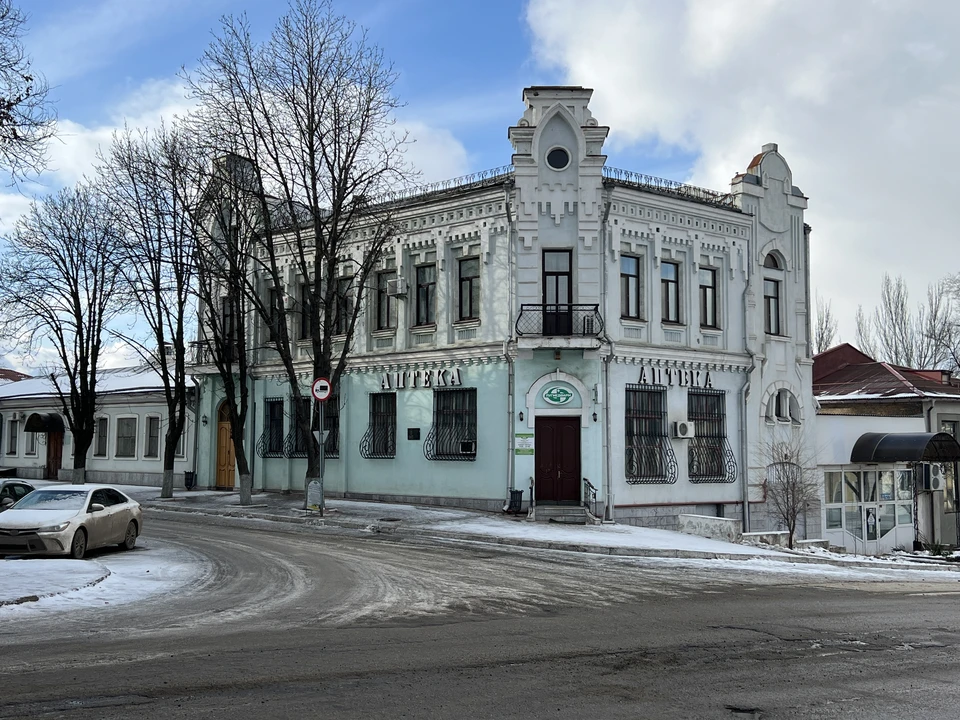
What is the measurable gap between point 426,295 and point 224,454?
1110 centimetres

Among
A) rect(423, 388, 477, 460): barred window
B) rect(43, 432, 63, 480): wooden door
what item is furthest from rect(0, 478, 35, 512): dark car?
rect(43, 432, 63, 480): wooden door

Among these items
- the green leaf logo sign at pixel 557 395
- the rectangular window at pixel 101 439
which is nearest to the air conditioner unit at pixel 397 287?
the green leaf logo sign at pixel 557 395

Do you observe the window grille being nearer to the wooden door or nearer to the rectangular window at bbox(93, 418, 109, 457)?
the rectangular window at bbox(93, 418, 109, 457)

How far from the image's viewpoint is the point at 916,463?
105 feet

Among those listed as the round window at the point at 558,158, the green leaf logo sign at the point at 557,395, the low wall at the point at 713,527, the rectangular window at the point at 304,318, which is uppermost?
the round window at the point at 558,158

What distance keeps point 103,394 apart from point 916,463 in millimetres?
31840

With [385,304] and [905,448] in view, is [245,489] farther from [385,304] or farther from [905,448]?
[905,448]

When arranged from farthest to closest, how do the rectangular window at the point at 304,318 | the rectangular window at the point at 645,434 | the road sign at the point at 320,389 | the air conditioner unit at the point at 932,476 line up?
the air conditioner unit at the point at 932,476 → the rectangular window at the point at 304,318 → the rectangular window at the point at 645,434 → the road sign at the point at 320,389

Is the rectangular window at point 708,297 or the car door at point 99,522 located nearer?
the car door at point 99,522

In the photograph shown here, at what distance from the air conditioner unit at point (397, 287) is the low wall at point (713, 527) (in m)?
10.5

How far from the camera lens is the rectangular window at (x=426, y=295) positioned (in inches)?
1075

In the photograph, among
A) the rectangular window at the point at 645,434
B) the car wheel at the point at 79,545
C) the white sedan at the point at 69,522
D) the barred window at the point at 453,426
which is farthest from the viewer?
the barred window at the point at 453,426

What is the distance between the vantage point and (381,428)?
92.0 feet

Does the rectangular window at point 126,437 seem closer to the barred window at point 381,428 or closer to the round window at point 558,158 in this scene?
the barred window at point 381,428
